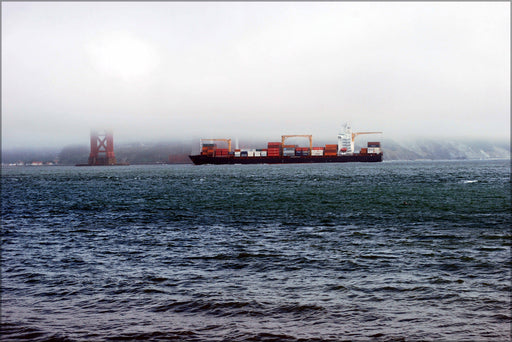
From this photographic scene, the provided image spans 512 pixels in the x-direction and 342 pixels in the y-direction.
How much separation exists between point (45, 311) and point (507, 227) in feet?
76.2

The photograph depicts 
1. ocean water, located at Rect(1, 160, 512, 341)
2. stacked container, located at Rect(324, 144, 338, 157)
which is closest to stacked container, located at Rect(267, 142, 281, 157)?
stacked container, located at Rect(324, 144, 338, 157)

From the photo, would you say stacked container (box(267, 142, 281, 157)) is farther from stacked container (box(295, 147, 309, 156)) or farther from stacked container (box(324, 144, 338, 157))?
stacked container (box(324, 144, 338, 157))

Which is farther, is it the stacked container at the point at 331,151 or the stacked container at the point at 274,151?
the stacked container at the point at 331,151

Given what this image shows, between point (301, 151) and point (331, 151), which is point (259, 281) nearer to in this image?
point (301, 151)

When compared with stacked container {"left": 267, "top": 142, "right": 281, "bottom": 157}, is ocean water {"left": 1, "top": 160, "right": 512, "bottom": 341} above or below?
below

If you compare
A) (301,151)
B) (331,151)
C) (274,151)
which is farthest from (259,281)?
(331,151)

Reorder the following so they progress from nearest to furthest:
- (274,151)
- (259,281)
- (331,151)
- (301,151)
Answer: (259,281) < (301,151) < (274,151) < (331,151)

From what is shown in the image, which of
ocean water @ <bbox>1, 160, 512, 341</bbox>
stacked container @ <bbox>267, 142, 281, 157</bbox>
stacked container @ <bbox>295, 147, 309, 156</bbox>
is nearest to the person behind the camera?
ocean water @ <bbox>1, 160, 512, 341</bbox>

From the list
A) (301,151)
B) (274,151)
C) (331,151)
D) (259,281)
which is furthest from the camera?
(331,151)

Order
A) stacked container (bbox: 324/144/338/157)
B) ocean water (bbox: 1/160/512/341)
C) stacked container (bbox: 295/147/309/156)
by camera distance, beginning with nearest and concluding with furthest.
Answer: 1. ocean water (bbox: 1/160/512/341)
2. stacked container (bbox: 295/147/309/156)
3. stacked container (bbox: 324/144/338/157)

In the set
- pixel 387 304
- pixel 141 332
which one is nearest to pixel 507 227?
pixel 387 304

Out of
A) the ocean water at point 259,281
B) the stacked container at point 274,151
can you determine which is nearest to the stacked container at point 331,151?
the stacked container at point 274,151

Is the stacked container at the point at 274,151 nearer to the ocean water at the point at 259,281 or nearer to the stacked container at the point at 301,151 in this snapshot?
the stacked container at the point at 301,151

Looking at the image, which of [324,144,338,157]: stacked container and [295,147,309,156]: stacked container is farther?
[324,144,338,157]: stacked container
